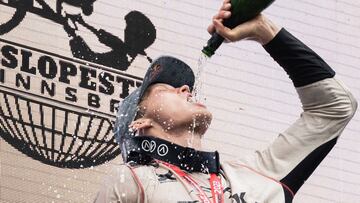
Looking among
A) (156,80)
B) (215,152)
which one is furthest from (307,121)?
(156,80)

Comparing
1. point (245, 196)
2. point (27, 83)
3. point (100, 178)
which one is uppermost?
point (245, 196)

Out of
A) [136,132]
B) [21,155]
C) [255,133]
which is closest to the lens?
[136,132]

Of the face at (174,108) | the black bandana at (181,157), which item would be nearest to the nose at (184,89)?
the face at (174,108)

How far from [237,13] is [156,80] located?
0.90 feet

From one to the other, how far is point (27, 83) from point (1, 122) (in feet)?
0.38

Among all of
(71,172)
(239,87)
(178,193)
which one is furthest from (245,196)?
(239,87)

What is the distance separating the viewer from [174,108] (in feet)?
6.66

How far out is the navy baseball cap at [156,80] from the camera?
209 centimetres

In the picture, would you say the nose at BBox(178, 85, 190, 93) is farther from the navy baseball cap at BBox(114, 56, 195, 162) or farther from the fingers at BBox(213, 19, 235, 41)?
the fingers at BBox(213, 19, 235, 41)

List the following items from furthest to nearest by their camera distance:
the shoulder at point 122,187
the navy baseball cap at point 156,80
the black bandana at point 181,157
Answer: the navy baseball cap at point 156,80 < the black bandana at point 181,157 < the shoulder at point 122,187

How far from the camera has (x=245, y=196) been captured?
1.92 m

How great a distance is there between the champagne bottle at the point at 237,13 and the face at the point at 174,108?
15cm

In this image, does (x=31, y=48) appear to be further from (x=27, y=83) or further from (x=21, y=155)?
(x=21, y=155)

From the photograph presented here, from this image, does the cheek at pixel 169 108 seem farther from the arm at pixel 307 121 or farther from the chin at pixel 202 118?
the arm at pixel 307 121
